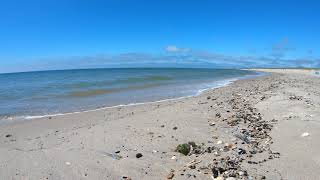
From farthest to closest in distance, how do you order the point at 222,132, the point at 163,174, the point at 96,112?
the point at 96,112 → the point at 222,132 → the point at 163,174

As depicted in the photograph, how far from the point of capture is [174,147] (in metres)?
7.01

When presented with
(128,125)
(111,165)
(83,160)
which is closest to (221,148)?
(111,165)

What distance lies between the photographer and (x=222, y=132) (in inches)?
324

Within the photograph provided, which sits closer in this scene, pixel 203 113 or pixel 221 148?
pixel 221 148

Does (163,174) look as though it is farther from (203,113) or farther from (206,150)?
(203,113)

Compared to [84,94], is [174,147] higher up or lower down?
higher up

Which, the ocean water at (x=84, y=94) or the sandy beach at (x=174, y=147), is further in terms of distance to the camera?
the ocean water at (x=84, y=94)

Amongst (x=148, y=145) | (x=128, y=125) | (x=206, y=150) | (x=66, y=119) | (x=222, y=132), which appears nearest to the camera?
(x=206, y=150)

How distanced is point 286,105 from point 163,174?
306 inches

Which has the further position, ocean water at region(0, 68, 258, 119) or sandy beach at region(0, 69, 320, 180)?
ocean water at region(0, 68, 258, 119)

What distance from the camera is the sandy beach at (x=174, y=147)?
5301 millimetres

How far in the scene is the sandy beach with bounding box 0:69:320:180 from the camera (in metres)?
5.30

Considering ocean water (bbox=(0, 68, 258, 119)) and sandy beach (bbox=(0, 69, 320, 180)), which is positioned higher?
sandy beach (bbox=(0, 69, 320, 180))

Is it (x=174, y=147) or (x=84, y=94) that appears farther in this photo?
(x=84, y=94)
